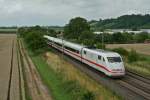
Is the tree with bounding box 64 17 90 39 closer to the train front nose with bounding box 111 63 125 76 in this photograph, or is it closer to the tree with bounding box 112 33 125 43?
the tree with bounding box 112 33 125 43

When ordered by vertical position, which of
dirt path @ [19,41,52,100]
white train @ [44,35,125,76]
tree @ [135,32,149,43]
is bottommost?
tree @ [135,32,149,43]

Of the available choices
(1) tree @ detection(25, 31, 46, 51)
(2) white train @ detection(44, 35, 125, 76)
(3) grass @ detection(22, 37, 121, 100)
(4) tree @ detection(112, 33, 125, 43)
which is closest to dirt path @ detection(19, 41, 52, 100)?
(3) grass @ detection(22, 37, 121, 100)

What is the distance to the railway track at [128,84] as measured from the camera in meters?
26.1

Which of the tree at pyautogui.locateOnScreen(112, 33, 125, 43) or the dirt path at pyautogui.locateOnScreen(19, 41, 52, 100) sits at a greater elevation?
the dirt path at pyautogui.locateOnScreen(19, 41, 52, 100)

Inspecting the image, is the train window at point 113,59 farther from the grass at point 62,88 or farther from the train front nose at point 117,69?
the grass at point 62,88

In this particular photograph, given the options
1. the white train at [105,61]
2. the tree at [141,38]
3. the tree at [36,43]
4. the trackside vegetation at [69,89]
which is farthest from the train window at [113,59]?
the tree at [141,38]

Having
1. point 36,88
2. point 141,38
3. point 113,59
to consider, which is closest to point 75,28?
point 141,38

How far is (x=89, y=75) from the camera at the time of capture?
120 ft

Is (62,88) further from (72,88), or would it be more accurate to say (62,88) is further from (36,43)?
(36,43)

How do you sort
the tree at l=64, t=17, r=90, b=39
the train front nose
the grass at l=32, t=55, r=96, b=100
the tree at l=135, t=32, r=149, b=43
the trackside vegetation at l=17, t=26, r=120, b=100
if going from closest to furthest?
the trackside vegetation at l=17, t=26, r=120, b=100 → the grass at l=32, t=55, r=96, b=100 → the train front nose → the tree at l=135, t=32, r=149, b=43 → the tree at l=64, t=17, r=90, b=39

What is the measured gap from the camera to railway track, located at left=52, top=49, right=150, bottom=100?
26062mm

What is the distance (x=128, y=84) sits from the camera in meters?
30.8

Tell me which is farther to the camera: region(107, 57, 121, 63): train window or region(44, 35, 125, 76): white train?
region(107, 57, 121, 63): train window

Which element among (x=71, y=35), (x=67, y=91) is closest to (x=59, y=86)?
(x=67, y=91)
